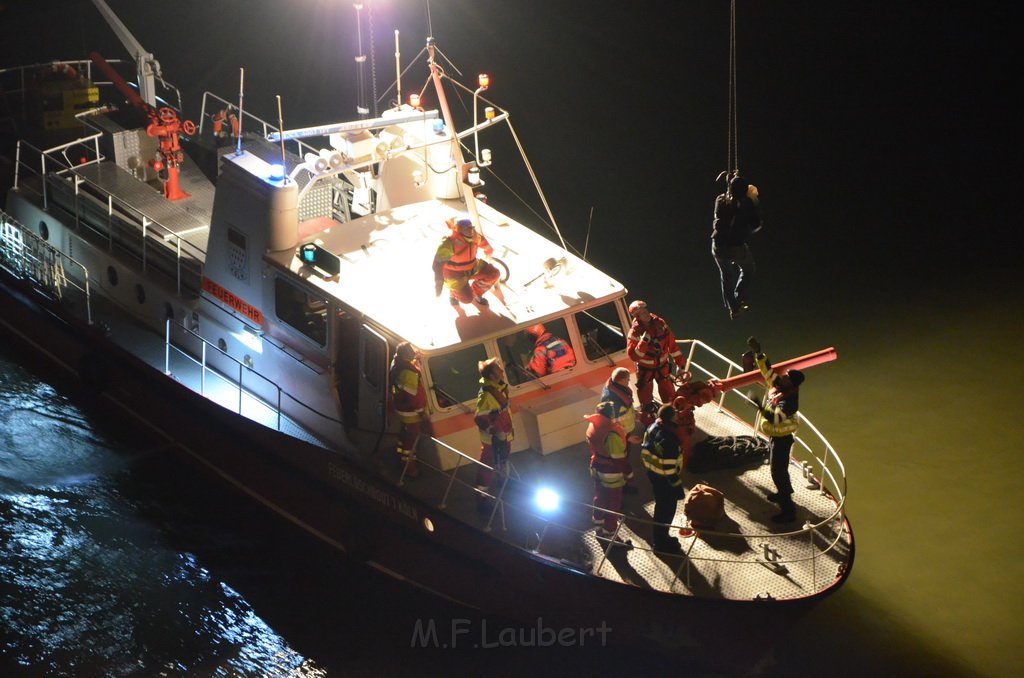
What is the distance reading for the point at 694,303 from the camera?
15617mm

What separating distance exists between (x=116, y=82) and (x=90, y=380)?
3513 mm

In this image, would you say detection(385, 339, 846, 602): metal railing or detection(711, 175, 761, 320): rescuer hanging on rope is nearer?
detection(385, 339, 846, 602): metal railing

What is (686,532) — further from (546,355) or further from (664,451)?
(546,355)

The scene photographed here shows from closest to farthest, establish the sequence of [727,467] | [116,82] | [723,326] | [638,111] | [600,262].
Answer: [727,467] < [116,82] < [723,326] < [600,262] < [638,111]

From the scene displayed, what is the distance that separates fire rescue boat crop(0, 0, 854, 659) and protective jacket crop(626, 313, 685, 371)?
0.35m

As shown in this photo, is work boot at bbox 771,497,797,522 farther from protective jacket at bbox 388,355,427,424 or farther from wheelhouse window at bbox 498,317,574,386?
protective jacket at bbox 388,355,427,424

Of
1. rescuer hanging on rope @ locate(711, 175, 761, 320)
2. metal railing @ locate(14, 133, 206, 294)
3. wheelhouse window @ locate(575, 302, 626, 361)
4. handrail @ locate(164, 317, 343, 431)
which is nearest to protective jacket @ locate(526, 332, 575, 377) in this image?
wheelhouse window @ locate(575, 302, 626, 361)

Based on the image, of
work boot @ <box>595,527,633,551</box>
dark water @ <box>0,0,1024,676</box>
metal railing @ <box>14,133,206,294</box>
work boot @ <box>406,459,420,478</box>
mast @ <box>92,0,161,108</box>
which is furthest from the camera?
mast @ <box>92,0,161,108</box>

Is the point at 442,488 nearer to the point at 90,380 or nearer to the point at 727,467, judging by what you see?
the point at 727,467

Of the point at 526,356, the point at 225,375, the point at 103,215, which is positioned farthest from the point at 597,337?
the point at 103,215

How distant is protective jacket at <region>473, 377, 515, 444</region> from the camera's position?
32.5ft

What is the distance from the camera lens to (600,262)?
16422 millimetres

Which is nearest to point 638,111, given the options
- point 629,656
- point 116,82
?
point 116,82

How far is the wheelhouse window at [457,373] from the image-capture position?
35.1ft
